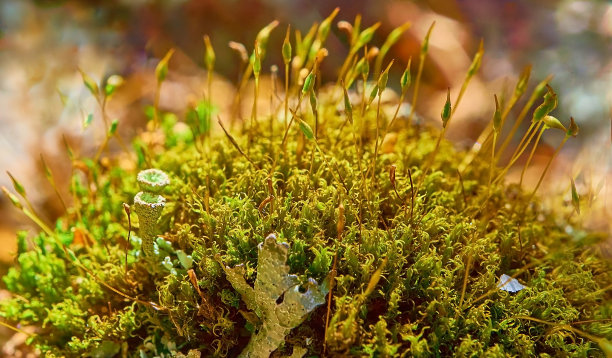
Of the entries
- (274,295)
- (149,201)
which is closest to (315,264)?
(274,295)

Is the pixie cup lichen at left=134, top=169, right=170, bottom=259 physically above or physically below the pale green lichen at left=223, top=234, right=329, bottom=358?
above

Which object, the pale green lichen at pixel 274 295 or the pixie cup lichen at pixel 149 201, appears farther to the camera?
the pixie cup lichen at pixel 149 201

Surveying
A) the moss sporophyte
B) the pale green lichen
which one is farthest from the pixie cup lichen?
the pale green lichen

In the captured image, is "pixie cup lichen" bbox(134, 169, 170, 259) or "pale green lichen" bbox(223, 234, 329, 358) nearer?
"pale green lichen" bbox(223, 234, 329, 358)

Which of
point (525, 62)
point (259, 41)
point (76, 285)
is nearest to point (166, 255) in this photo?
point (76, 285)

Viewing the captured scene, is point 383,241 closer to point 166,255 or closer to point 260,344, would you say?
point 260,344

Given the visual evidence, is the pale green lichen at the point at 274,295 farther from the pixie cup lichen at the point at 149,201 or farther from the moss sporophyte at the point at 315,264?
the pixie cup lichen at the point at 149,201

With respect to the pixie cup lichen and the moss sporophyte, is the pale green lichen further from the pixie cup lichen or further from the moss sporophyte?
the pixie cup lichen

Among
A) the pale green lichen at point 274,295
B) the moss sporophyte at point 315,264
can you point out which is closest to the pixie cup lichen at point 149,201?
the moss sporophyte at point 315,264
